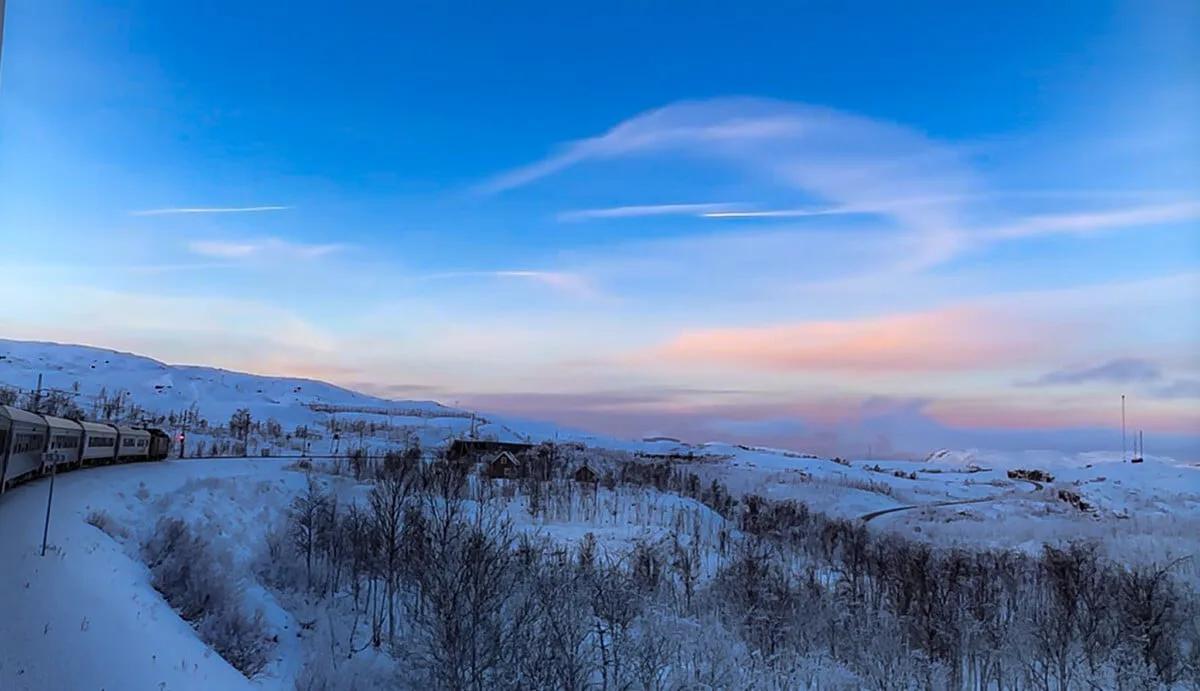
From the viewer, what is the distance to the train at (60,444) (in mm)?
21156

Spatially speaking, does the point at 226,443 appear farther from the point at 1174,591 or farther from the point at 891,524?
the point at 1174,591

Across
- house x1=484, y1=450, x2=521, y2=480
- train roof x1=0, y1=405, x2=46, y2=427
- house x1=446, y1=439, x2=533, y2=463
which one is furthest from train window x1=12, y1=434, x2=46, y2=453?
house x1=446, y1=439, x2=533, y2=463

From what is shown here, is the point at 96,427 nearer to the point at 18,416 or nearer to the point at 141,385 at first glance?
the point at 18,416

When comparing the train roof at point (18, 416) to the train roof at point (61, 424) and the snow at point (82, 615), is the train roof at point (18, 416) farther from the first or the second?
the snow at point (82, 615)

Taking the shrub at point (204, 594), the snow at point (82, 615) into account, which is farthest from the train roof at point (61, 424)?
the shrub at point (204, 594)

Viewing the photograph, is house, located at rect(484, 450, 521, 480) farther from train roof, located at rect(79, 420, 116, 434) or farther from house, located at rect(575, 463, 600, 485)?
train roof, located at rect(79, 420, 116, 434)

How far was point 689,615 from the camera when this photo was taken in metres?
33.2

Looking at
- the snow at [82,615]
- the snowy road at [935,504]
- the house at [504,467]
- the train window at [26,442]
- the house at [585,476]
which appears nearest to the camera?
the snow at [82,615]

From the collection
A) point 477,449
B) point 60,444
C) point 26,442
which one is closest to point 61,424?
point 60,444

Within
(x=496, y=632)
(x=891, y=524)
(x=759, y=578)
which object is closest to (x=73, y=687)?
(x=496, y=632)

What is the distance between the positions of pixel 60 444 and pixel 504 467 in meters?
42.0

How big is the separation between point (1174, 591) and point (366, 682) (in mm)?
30379

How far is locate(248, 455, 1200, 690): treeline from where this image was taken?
2395 cm

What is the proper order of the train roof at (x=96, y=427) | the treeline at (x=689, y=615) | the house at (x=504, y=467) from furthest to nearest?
1. the house at (x=504, y=467)
2. the train roof at (x=96, y=427)
3. the treeline at (x=689, y=615)
